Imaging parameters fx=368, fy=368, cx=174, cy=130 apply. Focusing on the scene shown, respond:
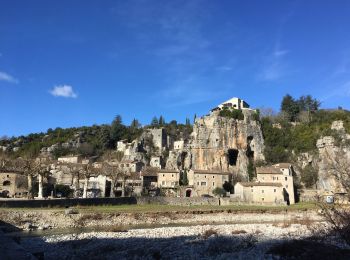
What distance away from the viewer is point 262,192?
70000 millimetres

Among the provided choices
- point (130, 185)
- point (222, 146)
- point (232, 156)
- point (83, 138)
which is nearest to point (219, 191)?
point (222, 146)

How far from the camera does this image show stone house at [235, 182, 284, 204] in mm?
69500

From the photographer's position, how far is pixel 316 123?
3991 inches

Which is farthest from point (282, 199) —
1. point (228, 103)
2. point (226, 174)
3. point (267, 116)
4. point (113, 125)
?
point (113, 125)

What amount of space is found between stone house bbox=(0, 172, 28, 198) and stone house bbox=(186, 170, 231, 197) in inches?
1321

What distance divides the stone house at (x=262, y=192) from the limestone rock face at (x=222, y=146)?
1702cm

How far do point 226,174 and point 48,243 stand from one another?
187 ft

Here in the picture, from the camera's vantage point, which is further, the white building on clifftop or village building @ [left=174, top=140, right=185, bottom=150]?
the white building on clifftop

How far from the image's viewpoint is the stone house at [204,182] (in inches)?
3078

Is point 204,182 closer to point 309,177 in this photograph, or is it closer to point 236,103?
point 309,177

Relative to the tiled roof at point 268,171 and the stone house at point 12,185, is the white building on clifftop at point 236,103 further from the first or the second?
the stone house at point 12,185

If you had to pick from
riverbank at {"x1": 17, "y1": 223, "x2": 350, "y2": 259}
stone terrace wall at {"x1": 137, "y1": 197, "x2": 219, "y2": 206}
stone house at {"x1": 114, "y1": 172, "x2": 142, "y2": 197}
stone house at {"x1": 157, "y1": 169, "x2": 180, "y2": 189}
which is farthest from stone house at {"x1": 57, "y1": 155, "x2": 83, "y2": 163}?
riverbank at {"x1": 17, "y1": 223, "x2": 350, "y2": 259}

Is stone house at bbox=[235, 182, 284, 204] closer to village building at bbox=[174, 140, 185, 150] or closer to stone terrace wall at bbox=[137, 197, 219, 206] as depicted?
stone terrace wall at bbox=[137, 197, 219, 206]

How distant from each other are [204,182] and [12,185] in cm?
3825
